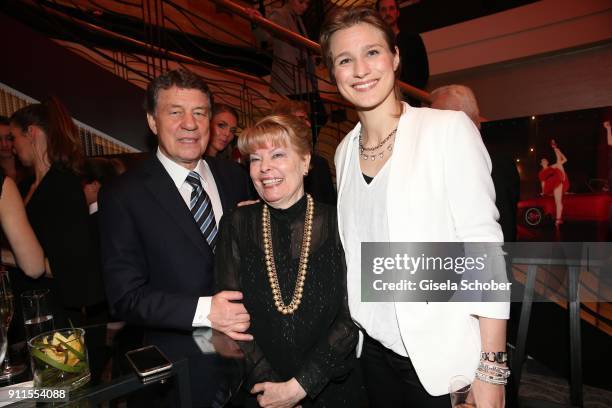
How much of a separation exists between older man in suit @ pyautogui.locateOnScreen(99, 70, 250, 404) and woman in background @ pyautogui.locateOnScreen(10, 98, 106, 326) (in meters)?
0.74

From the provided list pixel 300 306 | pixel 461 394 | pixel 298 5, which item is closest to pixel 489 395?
pixel 461 394

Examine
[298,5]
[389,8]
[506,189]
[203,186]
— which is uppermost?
[298,5]

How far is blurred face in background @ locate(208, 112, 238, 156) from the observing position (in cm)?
350

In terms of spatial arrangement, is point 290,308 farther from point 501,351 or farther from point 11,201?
point 11,201

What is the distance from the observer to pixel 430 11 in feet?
22.6

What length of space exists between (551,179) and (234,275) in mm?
4812

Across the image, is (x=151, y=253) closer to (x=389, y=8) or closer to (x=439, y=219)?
(x=439, y=219)

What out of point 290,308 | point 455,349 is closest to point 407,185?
point 455,349

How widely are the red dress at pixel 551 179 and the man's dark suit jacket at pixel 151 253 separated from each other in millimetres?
4791

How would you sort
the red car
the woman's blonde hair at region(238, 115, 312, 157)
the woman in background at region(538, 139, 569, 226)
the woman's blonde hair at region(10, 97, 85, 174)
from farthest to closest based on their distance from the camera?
the woman in background at region(538, 139, 569, 226) < the red car < the woman's blonde hair at region(10, 97, 85, 174) < the woman's blonde hair at region(238, 115, 312, 157)

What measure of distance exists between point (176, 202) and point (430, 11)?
A: 21.9 ft

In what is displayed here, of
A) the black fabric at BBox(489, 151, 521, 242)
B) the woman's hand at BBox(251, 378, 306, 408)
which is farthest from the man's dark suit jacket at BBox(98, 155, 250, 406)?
the black fabric at BBox(489, 151, 521, 242)

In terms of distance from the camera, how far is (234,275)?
5.22ft

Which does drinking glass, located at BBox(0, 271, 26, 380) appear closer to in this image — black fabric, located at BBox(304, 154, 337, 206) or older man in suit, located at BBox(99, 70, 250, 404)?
older man in suit, located at BBox(99, 70, 250, 404)
